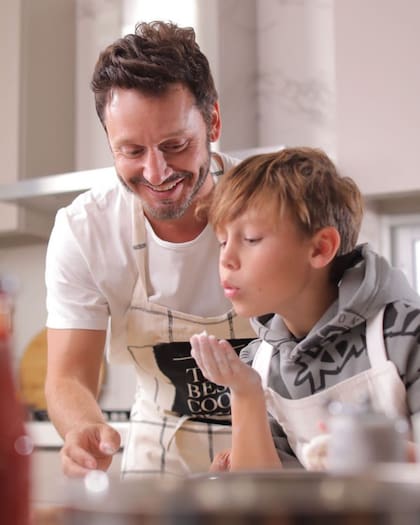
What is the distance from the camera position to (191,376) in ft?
6.00

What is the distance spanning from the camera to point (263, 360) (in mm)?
1467

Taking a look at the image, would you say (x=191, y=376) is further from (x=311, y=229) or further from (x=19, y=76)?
(x=19, y=76)

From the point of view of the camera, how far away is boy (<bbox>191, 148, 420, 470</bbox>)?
1.27 meters

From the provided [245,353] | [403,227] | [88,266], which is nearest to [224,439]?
[245,353]

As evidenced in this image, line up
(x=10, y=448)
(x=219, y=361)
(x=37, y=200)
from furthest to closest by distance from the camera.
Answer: (x=37, y=200), (x=219, y=361), (x=10, y=448)

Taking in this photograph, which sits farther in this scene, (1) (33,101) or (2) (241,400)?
(1) (33,101)

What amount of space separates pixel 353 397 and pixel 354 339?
0.10 m

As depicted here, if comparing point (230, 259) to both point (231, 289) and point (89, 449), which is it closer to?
point (231, 289)

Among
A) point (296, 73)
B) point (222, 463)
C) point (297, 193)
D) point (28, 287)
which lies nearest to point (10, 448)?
point (222, 463)

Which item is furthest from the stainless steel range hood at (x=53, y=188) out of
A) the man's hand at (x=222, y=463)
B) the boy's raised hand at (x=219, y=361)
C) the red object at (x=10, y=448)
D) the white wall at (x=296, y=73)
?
the red object at (x=10, y=448)

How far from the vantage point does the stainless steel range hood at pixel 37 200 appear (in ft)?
9.63

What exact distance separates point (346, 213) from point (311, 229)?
94mm

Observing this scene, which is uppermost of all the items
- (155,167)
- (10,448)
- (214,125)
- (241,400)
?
(214,125)

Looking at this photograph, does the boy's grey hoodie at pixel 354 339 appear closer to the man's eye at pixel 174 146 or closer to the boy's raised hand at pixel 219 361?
the boy's raised hand at pixel 219 361
